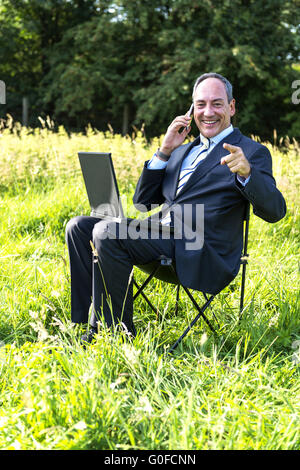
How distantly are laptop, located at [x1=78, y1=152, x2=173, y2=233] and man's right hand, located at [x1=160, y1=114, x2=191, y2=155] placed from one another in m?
0.62

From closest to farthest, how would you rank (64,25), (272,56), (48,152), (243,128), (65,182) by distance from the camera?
1. (65,182)
2. (48,152)
3. (272,56)
4. (243,128)
5. (64,25)

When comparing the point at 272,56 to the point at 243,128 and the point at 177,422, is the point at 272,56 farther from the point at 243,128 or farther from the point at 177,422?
the point at 177,422

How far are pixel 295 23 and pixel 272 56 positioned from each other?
5.17 feet

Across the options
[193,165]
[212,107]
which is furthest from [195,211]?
[212,107]

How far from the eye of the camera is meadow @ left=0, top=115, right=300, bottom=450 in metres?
1.75

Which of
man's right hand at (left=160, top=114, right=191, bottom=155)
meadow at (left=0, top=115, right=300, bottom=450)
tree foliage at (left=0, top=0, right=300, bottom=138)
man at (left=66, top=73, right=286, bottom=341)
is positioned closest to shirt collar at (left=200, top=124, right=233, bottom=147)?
man at (left=66, top=73, right=286, bottom=341)

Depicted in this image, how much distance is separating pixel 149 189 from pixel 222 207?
65 cm

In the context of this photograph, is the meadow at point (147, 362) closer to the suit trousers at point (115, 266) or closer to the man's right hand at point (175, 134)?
the suit trousers at point (115, 266)

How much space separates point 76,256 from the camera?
2.68 m

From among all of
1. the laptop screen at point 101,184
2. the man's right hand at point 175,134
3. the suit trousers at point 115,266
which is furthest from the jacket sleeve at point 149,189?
the suit trousers at point 115,266

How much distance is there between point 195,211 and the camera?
8.96 feet

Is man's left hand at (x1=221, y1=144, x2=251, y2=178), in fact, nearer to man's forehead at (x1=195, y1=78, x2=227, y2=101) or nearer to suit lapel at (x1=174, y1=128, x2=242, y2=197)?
suit lapel at (x1=174, y1=128, x2=242, y2=197)

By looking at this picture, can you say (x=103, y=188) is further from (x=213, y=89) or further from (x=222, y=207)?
(x=213, y=89)
